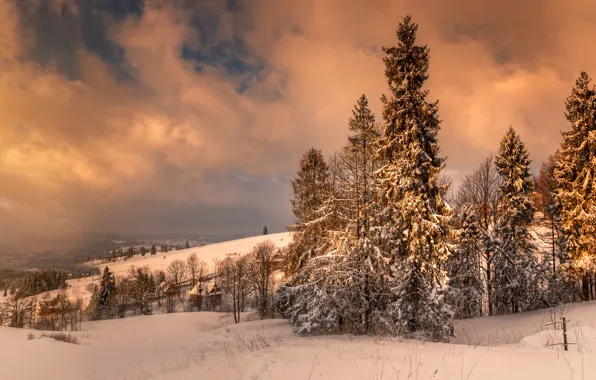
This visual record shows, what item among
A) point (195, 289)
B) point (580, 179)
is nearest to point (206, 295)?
point (195, 289)

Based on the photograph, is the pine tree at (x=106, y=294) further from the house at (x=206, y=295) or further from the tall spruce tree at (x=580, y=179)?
the tall spruce tree at (x=580, y=179)

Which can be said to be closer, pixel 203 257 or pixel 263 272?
pixel 263 272

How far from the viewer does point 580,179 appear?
21.2 metres

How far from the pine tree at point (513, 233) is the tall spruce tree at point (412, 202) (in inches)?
467

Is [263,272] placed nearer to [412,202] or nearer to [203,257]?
[412,202]

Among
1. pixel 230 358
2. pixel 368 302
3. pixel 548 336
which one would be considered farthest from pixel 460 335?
pixel 230 358

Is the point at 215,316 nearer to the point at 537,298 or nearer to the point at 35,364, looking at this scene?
the point at 35,364

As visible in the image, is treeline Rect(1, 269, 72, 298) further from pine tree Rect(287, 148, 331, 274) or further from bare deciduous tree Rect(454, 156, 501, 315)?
bare deciduous tree Rect(454, 156, 501, 315)

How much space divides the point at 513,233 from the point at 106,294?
3161 inches

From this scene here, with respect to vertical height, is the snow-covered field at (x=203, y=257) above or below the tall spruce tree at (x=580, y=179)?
below

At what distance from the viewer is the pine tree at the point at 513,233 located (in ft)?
73.9

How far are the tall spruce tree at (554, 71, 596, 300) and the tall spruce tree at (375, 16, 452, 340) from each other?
12896mm

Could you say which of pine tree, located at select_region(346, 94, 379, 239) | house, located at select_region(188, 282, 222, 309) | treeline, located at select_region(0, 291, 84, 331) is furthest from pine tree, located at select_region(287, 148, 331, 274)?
house, located at select_region(188, 282, 222, 309)

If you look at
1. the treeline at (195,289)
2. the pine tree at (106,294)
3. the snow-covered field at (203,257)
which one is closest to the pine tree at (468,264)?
the treeline at (195,289)
